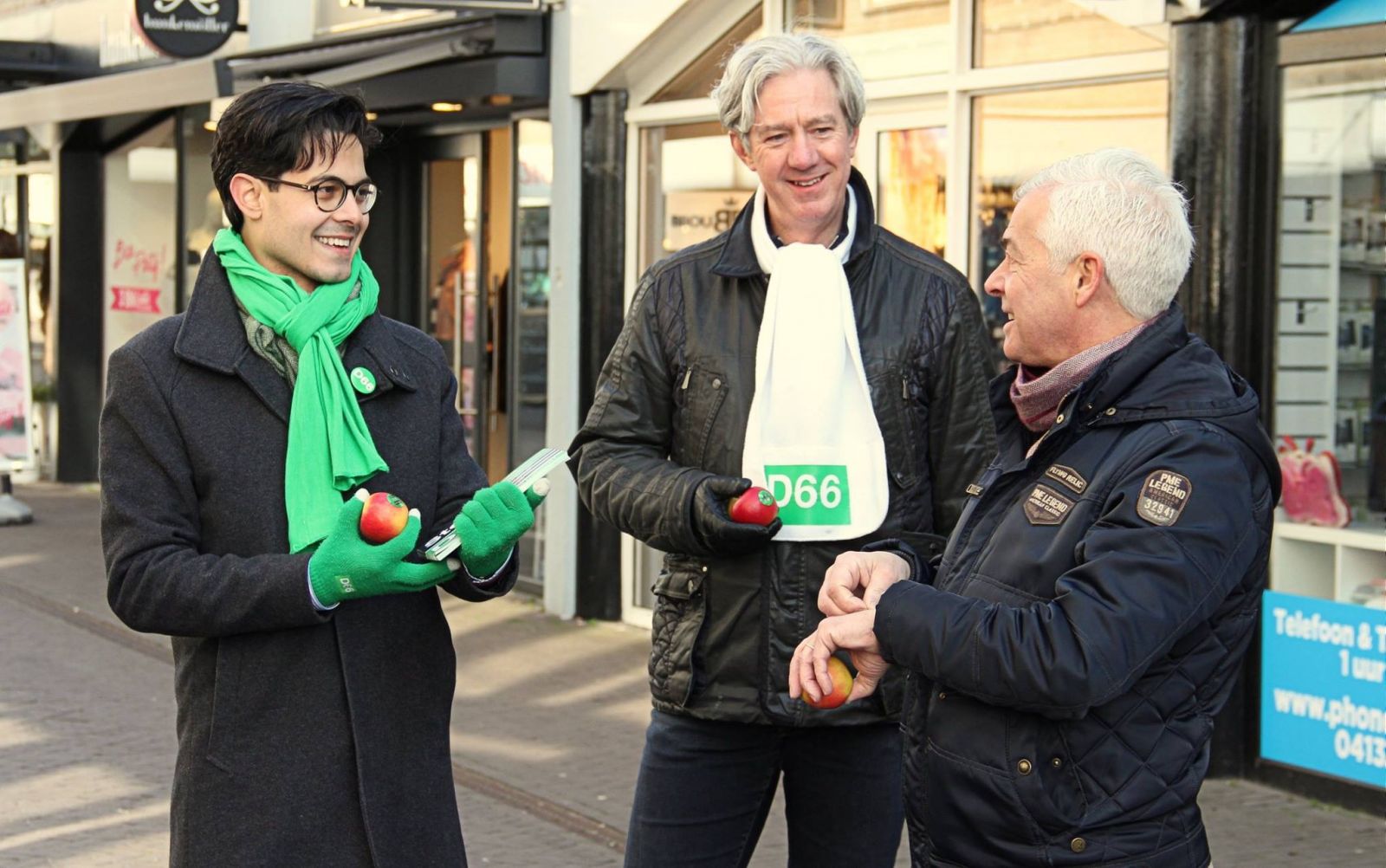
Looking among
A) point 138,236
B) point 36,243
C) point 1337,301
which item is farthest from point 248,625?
point 36,243

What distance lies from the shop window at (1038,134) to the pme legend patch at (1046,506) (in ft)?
14.2

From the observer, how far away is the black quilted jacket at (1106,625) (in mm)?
2350

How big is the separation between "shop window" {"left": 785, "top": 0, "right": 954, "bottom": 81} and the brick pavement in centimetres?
300

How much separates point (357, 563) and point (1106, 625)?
1071mm

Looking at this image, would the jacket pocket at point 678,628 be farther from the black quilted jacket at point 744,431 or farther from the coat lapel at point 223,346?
the coat lapel at point 223,346

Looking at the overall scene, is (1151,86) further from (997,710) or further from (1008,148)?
(997,710)

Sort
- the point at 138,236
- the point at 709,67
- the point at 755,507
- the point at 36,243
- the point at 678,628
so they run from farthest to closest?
the point at 36,243 → the point at 138,236 → the point at 709,67 → the point at 678,628 → the point at 755,507

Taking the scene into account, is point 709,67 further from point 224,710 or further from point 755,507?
point 224,710

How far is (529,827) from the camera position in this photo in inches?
241

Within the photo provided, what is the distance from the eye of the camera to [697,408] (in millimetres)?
3389

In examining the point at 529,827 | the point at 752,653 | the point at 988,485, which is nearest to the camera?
the point at 988,485

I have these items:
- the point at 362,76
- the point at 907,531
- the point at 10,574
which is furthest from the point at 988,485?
the point at 10,574

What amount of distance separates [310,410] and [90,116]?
1297 centimetres

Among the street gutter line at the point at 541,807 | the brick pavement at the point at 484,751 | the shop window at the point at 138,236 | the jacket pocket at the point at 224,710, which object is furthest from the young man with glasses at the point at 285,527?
the shop window at the point at 138,236
